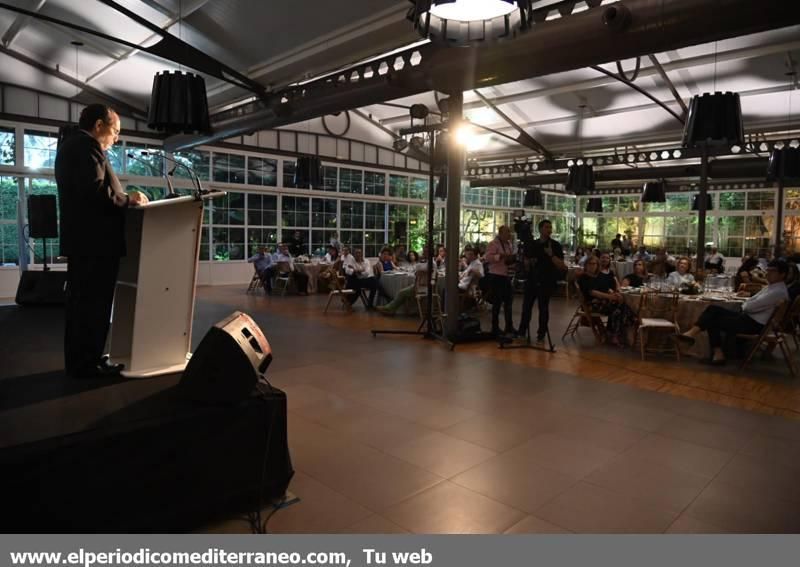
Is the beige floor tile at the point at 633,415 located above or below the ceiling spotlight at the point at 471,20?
below

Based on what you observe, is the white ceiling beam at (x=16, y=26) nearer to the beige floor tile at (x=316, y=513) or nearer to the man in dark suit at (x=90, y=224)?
the man in dark suit at (x=90, y=224)

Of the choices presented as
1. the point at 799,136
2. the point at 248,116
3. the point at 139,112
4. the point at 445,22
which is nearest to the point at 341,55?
the point at 248,116

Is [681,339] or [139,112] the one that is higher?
[139,112]

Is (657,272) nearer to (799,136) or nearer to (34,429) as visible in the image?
(799,136)

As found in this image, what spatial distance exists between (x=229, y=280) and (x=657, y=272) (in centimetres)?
1006

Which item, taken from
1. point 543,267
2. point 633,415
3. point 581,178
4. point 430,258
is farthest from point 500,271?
point 581,178

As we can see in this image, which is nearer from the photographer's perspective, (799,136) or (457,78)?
→ (457,78)

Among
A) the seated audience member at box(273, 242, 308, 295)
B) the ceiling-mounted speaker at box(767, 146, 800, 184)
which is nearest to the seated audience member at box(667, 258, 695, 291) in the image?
the ceiling-mounted speaker at box(767, 146, 800, 184)

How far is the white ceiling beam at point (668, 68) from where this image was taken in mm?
8477

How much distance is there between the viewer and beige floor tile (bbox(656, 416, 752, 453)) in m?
3.49

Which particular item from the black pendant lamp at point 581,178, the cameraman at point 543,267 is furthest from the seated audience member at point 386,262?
the black pendant lamp at point 581,178

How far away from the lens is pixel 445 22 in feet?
9.09

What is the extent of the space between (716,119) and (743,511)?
4.58 meters

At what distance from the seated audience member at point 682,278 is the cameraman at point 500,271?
202 centimetres
